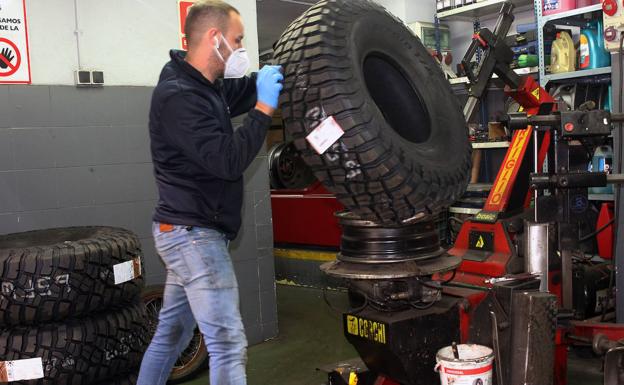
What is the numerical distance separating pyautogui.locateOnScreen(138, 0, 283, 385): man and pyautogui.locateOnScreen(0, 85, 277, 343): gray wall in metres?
1.41

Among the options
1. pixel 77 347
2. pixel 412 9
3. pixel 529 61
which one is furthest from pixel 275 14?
pixel 77 347

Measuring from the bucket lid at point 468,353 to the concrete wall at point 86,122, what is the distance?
207 cm

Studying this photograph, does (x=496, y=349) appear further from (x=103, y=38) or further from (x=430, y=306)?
(x=103, y=38)

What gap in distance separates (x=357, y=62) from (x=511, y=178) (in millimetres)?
1885

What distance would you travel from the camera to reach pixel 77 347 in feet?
8.43

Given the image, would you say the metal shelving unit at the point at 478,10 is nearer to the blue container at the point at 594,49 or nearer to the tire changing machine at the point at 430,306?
the blue container at the point at 594,49

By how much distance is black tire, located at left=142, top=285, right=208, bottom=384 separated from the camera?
139 inches

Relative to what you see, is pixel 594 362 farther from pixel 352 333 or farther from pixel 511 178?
pixel 352 333

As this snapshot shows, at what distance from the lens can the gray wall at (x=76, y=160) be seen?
10.5 feet

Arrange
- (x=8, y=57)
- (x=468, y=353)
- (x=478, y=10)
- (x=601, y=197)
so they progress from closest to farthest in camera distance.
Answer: (x=468, y=353)
(x=8, y=57)
(x=601, y=197)
(x=478, y=10)

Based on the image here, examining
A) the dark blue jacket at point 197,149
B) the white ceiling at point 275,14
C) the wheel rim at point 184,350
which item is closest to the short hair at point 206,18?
the dark blue jacket at point 197,149

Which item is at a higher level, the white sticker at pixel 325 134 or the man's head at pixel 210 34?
the man's head at pixel 210 34

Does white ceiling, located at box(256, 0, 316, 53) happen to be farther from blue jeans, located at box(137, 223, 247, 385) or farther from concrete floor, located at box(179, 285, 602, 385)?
blue jeans, located at box(137, 223, 247, 385)

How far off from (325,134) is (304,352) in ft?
7.72
